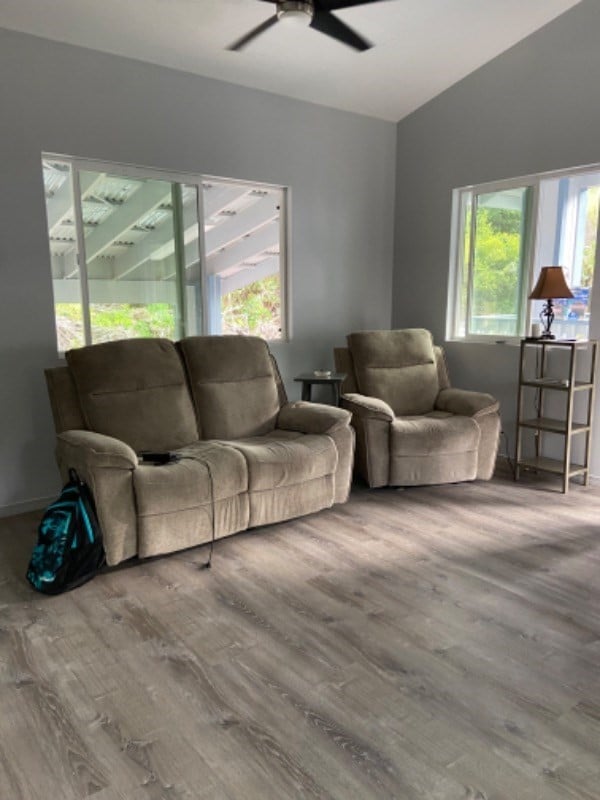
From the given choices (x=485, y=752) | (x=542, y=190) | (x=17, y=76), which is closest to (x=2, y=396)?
(x=17, y=76)

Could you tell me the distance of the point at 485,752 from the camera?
159cm

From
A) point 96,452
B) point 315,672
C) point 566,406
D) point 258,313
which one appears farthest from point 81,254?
point 566,406

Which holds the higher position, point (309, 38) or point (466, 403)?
point (309, 38)

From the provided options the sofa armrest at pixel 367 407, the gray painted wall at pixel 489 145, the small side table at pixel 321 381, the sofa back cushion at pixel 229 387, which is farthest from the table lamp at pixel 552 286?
the sofa back cushion at pixel 229 387

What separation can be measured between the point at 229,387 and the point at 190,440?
0.42 metres

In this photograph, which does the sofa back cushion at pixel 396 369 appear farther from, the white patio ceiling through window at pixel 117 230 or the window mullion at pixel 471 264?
the white patio ceiling through window at pixel 117 230

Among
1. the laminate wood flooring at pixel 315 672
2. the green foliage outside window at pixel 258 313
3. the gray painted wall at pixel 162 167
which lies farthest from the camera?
the green foliage outside window at pixel 258 313

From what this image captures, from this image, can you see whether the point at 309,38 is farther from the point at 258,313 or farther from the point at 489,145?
the point at 258,313

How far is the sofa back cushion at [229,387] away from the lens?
3.45 m

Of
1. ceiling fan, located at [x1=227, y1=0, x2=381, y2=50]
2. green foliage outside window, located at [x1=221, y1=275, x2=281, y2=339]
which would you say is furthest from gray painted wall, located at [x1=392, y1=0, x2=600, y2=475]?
ceiling fan, located at [x1=227, y1=0, x2=381, y2=50]

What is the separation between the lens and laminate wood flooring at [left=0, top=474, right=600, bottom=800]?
60.2 inches

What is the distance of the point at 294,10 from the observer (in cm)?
255

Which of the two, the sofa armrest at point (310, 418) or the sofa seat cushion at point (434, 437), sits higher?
the sofa armrest at point (310, 418)

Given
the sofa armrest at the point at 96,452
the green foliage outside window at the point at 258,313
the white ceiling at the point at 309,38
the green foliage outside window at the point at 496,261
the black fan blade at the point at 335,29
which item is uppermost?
the white ceiling at the point at 309,38
